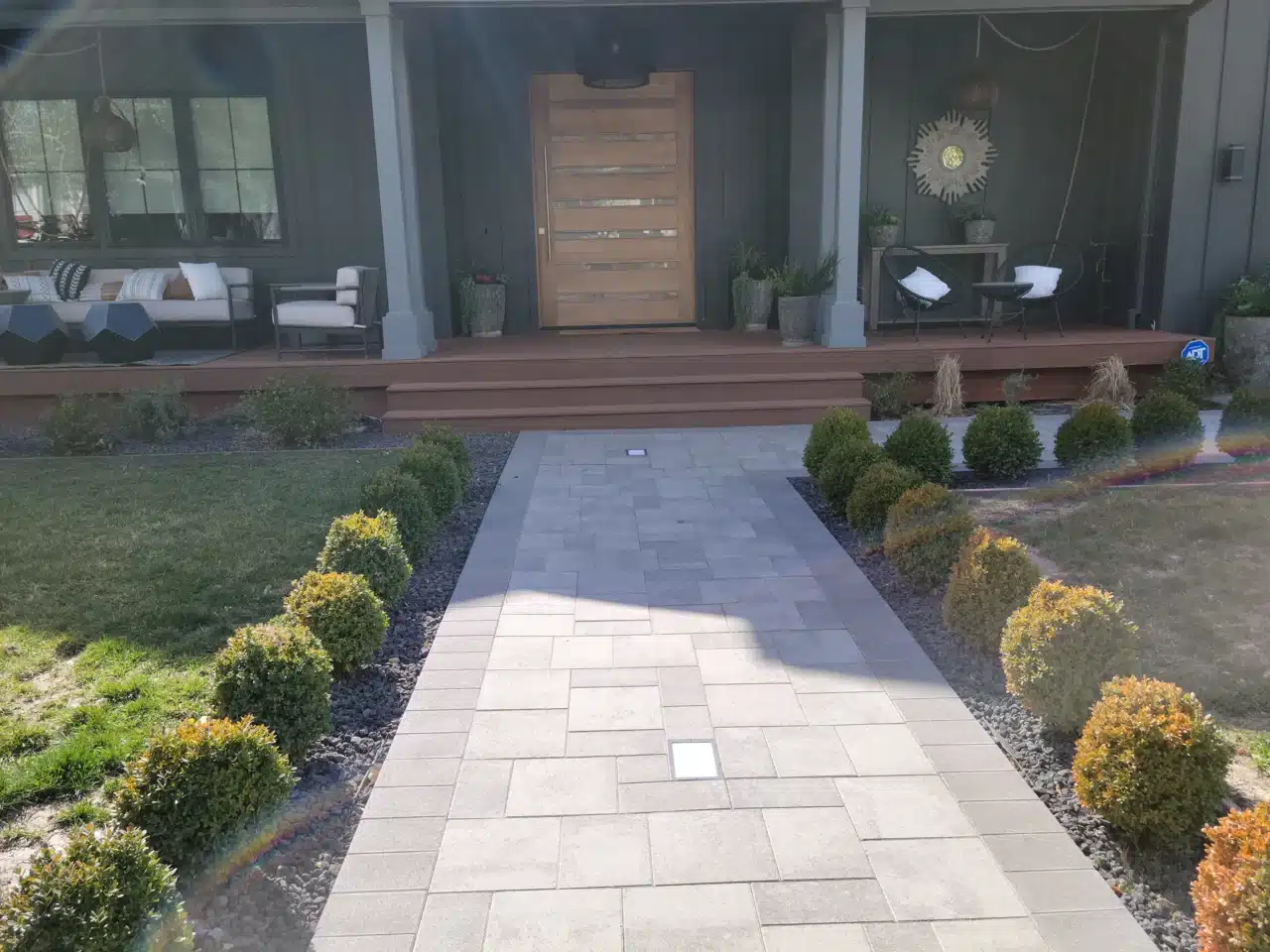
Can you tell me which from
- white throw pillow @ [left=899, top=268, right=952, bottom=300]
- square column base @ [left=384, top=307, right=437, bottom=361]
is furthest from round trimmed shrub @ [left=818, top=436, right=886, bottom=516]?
square column base @ [left=384, top=307, right=437, bottom=361]

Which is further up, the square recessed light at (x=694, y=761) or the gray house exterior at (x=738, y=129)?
the gray house exterior at (x=738, y=129)

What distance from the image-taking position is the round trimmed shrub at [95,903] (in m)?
1.67

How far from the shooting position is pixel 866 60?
29.1 ft

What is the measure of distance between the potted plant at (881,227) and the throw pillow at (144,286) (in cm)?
617

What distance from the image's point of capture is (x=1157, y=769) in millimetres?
2211

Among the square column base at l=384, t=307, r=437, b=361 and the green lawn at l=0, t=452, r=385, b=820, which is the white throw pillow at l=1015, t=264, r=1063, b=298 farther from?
the green lawn at l=0, t=452, r=385, b=820

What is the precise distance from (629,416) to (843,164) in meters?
2.53

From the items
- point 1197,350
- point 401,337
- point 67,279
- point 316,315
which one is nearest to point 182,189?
point 67,279

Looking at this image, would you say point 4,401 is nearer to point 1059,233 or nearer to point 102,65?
point 102,65

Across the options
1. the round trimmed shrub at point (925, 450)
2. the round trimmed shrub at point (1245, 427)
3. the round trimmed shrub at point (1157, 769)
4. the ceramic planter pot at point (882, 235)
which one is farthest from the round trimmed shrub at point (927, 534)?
the ceramic planter pot at point (882, 235)

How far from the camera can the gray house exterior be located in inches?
320

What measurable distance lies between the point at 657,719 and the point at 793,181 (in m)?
6.98

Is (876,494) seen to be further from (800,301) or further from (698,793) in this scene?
(800,301)

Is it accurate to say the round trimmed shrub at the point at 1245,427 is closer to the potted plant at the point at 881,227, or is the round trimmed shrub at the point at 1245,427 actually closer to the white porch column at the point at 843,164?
the white porch column at the point at 843,164
